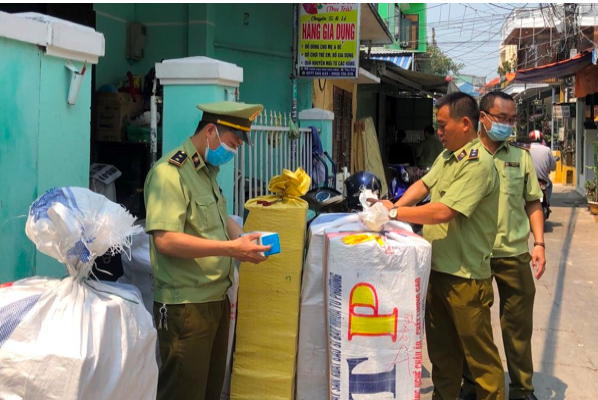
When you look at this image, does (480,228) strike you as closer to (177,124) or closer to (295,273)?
(295,273)

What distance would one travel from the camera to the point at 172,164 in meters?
2.73

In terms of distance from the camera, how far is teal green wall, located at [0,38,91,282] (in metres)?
2.60

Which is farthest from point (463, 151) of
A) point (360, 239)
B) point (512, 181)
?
point (360, 239)

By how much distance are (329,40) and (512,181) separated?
4373 millimetres

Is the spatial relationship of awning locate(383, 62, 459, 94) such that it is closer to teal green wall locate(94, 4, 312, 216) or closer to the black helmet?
teal green wall locate(94, 4, 312, 216)

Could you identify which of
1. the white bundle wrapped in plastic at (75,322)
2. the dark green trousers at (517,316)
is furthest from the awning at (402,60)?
the white bundle wrapped in plastic at (75,322)

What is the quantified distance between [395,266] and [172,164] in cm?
109

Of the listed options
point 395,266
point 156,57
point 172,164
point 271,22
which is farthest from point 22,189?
point 271,22

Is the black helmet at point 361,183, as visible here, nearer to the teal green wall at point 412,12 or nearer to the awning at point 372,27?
the awning at point 372,27

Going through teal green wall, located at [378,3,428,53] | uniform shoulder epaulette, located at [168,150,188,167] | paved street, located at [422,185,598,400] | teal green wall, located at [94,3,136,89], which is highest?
teal green wall, located at [378,3,428,53]

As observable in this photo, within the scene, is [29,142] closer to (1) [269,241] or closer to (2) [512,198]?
(1) [269,241]

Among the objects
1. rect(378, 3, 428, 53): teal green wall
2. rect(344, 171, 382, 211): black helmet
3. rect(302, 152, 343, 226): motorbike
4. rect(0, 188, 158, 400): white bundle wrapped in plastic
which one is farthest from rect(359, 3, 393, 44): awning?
rect(378, 3, 428, 53): teal green wall

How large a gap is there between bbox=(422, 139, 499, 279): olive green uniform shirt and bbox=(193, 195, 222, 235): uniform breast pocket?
118 cm

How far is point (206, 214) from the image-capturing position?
2799 mm
